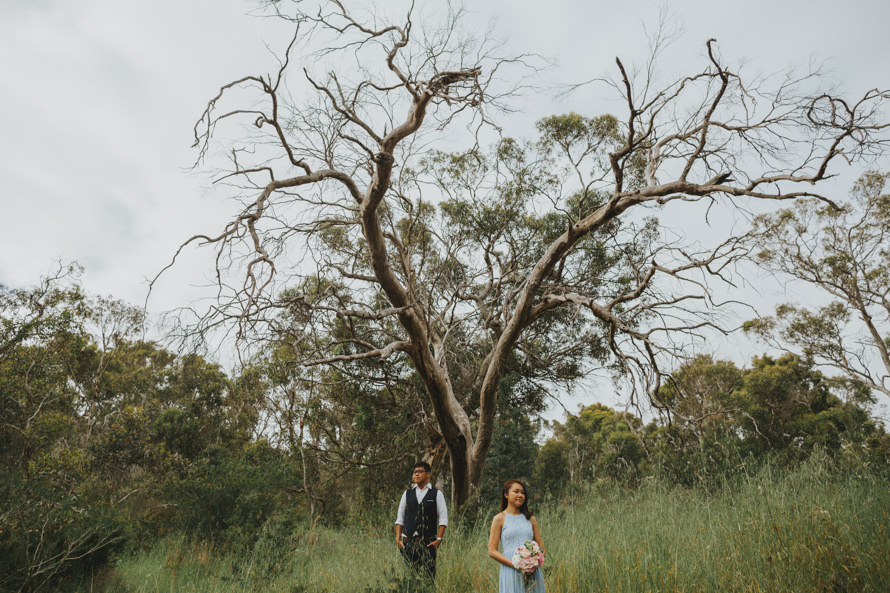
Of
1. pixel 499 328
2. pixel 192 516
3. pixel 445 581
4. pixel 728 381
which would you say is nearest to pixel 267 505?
pixel 192 516

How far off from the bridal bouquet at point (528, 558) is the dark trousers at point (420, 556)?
1.47 meters

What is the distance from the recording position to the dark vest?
4.83 meters

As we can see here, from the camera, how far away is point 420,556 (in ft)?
15.4

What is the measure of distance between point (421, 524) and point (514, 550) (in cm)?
148

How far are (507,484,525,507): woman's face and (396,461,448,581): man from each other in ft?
4.20

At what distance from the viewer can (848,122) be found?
20.1ft

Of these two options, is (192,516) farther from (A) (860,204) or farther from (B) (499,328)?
(A) (860,204)

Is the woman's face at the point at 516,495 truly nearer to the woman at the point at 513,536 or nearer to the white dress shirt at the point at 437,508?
the woman at the point at 513,536

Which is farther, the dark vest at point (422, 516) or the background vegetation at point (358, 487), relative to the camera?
the dark vest at point (422, 516)

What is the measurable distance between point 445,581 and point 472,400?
8341 mm

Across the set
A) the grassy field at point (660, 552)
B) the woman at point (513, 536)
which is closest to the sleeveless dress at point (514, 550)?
the woman at point (513, 536)

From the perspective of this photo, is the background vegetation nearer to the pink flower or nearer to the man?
the man

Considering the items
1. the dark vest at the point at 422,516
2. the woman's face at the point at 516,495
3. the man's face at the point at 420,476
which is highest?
the man's face at the point at 420,476

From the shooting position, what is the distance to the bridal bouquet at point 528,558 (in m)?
3.32
